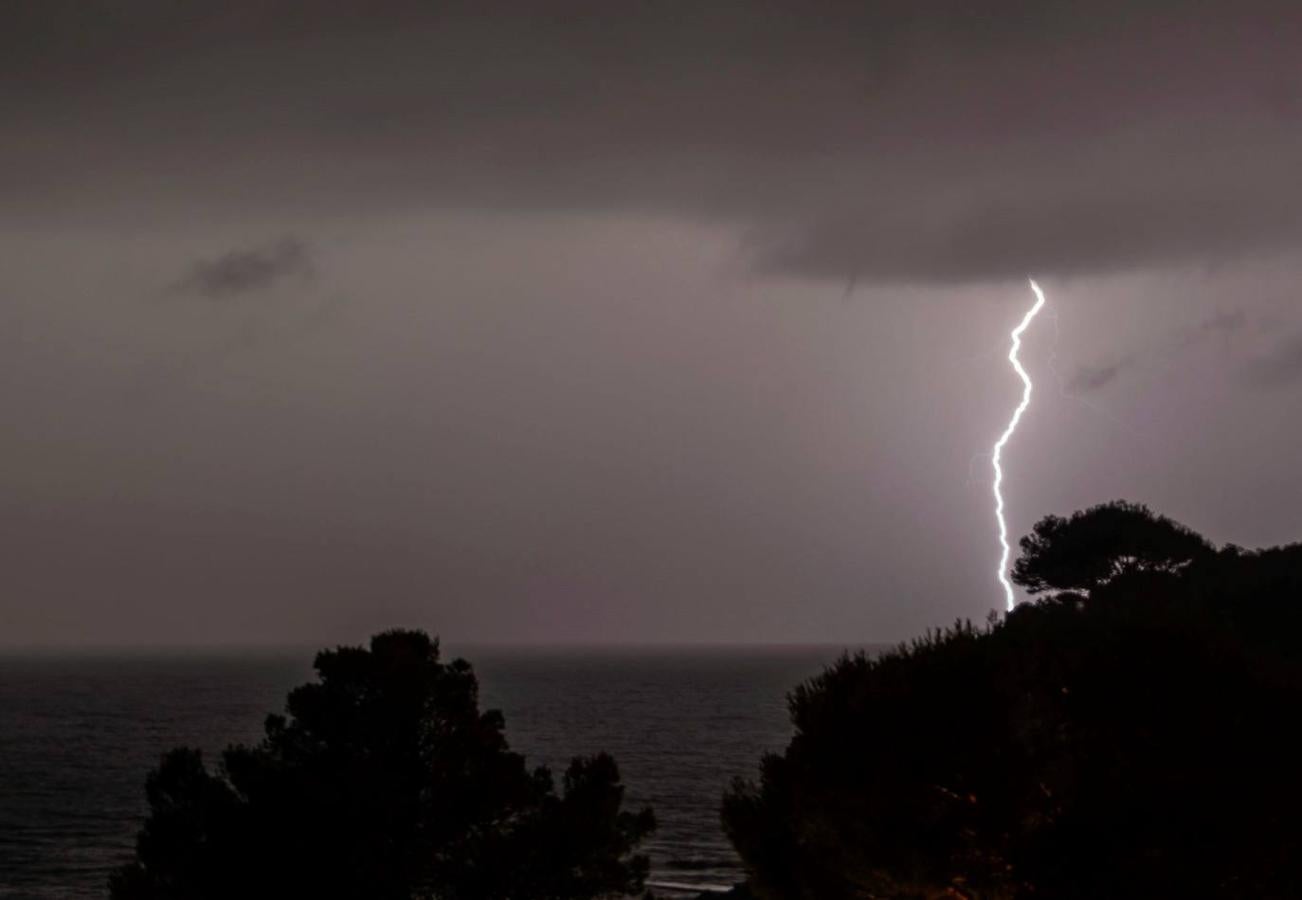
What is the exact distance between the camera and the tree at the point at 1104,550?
2537 inches

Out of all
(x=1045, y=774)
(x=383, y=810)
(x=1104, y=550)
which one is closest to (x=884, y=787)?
(x=1045, y=774)

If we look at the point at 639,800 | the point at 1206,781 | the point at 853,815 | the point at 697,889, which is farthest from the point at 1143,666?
the point at 639,800

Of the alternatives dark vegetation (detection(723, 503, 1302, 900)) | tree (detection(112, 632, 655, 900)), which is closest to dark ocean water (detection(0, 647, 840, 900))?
tree (detection(112, 632, 655, 900))

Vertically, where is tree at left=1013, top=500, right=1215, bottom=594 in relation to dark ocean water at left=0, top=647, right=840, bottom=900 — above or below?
above

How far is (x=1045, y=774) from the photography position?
24.8 meters

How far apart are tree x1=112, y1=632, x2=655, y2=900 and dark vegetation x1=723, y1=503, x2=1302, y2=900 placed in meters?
5.62

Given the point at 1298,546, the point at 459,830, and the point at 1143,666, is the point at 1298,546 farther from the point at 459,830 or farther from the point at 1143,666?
the point at 459,830

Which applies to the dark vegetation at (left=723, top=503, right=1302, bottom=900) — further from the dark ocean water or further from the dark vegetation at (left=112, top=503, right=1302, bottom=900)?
the dark ocean water

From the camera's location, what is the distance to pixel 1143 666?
26000 millimetres

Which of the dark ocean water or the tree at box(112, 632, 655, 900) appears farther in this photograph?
the dark ocean water

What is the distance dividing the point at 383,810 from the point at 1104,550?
4257cm

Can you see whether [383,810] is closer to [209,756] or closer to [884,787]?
[884,787]

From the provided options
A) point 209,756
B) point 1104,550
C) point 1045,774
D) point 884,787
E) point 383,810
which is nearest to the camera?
point 1045,774

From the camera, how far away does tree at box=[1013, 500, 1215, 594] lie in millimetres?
64438
